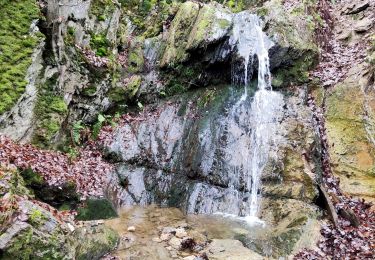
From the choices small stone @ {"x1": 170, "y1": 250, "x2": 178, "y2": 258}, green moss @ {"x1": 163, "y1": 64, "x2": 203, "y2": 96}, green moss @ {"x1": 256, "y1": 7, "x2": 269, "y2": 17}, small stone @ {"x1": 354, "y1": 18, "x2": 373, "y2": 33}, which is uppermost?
green moss @ {"x1": 256, "y1": 7, "x2": 269, "y2": 17}

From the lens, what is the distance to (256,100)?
978cm

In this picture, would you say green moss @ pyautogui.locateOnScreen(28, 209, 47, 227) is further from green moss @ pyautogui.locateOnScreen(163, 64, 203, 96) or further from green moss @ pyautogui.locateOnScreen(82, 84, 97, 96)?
green moss @ pyautogui.locateOnScreen(163, 64, 203, 96)

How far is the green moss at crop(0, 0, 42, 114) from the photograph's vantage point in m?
7.32

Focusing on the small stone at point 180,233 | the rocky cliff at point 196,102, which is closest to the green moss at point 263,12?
the rocky cliff at point 196,102

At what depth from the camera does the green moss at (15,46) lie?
288 inches

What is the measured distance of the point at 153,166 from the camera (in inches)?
360

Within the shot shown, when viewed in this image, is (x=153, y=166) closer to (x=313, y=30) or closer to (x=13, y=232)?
(x=13, y=232)

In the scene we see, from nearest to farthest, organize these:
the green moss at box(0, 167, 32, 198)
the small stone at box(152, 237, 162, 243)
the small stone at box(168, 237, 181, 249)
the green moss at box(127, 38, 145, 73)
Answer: the green moss at box(0, 167, 32, 198) < the small stone at box(168, 237, 181, 249) < the small stone at box(152, 237, 162, 243) < the green moss at box(127, 38, 145, 73)

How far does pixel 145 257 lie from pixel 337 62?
8295 mm

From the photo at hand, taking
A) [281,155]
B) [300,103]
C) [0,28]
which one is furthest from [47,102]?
[300,103]

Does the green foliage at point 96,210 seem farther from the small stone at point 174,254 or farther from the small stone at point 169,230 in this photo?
the small stone at point 174,254

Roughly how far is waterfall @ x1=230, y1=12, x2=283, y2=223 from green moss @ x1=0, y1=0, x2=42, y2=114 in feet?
18.4

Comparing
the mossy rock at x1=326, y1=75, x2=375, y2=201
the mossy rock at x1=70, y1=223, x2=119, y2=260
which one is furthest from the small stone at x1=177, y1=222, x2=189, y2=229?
the mossy rock at x1=326, y1=75, x2=375, y2=201

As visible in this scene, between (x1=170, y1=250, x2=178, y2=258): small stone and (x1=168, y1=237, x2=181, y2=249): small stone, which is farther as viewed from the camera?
(x1=168, y1=237, x2=181, y2=249): small stone
